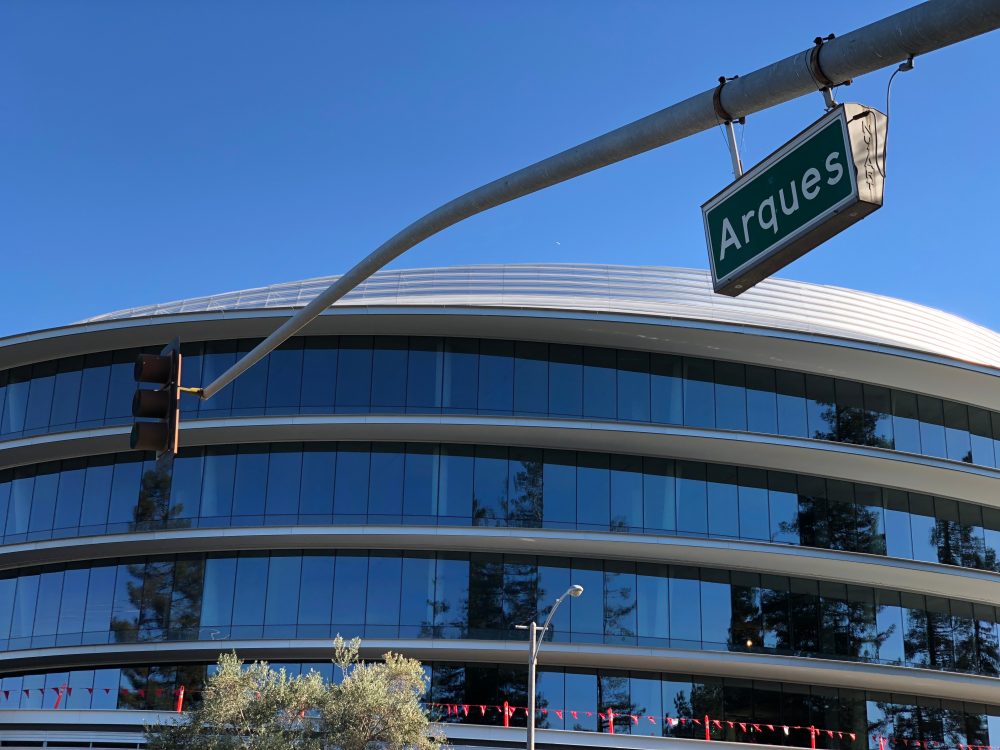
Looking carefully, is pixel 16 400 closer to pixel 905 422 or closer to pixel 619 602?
pixel 619 602

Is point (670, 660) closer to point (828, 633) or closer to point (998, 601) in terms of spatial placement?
point (828, 633)

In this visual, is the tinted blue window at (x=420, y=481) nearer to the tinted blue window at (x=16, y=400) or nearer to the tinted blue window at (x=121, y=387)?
the tinted blue window at (x=121, y=387)

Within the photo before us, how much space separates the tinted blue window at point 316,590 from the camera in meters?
36.7

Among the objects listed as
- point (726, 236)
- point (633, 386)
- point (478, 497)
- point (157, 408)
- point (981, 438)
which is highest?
point (633, 386)

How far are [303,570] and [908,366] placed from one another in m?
22.0

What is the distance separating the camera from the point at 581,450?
3856 cm

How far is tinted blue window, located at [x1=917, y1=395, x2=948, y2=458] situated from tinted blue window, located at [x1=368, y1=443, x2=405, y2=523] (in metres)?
18.8

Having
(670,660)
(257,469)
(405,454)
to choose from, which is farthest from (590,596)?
(257,469)

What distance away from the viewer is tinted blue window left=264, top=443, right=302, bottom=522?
37625mm

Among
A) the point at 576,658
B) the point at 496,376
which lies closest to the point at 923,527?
the point at 576,658

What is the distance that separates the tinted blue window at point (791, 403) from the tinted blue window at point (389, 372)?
43.4ft

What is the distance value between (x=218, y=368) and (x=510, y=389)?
10391 mm

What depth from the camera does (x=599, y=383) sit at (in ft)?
126

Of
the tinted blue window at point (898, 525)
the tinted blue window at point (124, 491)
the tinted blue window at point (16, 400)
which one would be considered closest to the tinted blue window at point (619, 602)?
the tinted blue window at point (898, 525)
